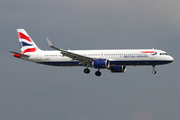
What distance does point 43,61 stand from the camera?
76438 mm

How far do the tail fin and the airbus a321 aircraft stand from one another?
1.29 metres

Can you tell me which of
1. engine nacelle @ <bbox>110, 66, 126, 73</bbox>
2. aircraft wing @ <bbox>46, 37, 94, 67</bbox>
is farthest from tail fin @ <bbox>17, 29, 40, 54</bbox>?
engine nacelle @ <bbox>110, 66, 126, 73</bbox>

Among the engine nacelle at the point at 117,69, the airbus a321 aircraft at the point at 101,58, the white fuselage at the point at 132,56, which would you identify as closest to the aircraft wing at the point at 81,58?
the airbus a321 aircraft at the point at 101,58

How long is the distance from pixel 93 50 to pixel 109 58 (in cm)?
441

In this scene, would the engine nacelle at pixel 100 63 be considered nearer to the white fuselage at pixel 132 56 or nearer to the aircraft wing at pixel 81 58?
the aircraft wing at pixel 81 58

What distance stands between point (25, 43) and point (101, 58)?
718 inches

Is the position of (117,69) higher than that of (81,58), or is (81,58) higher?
(81,58)

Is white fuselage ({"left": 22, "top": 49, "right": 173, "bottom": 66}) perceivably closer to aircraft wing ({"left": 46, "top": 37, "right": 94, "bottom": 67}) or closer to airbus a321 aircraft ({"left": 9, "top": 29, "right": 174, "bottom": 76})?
airbus a321 aircraft ({"left": 9, "top": 29, "right": 174, "bottom": 76})

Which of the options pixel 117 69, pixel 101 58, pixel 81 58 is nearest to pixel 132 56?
pixel 101 58

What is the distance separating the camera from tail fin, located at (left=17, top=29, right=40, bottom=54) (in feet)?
259

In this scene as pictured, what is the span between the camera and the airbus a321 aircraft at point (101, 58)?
70.2 meters

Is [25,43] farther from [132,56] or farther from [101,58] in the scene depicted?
[132,56]

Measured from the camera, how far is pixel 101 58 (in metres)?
72.2

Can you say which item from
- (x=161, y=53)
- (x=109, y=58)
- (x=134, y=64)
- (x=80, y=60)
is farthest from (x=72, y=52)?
(x=161, y=53)
